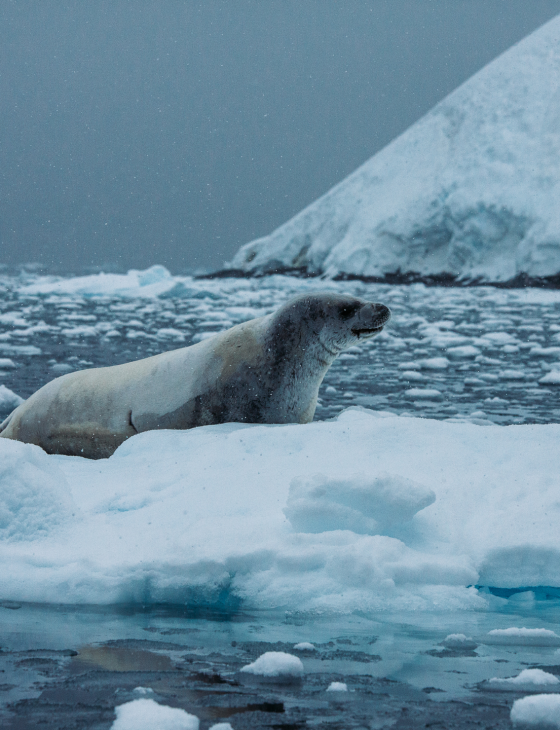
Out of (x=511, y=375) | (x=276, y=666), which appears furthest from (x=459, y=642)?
(x=511, y=375)

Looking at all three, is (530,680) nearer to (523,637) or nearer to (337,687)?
(523,637)

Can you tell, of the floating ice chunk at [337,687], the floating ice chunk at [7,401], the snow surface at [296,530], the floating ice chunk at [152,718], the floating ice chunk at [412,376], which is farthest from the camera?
the floating ice chunk at [412,376]

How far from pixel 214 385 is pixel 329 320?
668 millimetres

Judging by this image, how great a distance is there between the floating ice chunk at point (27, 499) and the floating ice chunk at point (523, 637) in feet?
3.95

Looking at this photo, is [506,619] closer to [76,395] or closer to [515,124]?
[76,395]

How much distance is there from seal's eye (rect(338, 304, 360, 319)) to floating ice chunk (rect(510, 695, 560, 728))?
2821 mm

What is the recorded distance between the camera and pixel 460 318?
544 inches

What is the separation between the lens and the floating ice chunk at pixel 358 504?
7.29 ft

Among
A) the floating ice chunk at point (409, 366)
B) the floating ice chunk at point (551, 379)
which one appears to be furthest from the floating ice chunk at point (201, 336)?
the floating ice chunk at point (551, 379)

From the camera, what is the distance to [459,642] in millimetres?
1810

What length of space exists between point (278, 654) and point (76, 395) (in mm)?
2737

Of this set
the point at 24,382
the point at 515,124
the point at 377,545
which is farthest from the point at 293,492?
the point at 515,124

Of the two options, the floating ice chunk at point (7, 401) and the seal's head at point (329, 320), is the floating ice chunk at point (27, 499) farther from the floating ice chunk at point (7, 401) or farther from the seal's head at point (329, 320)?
the floating ice chunk at point (7, 401)

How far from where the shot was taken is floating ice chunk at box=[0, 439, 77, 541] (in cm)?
227
